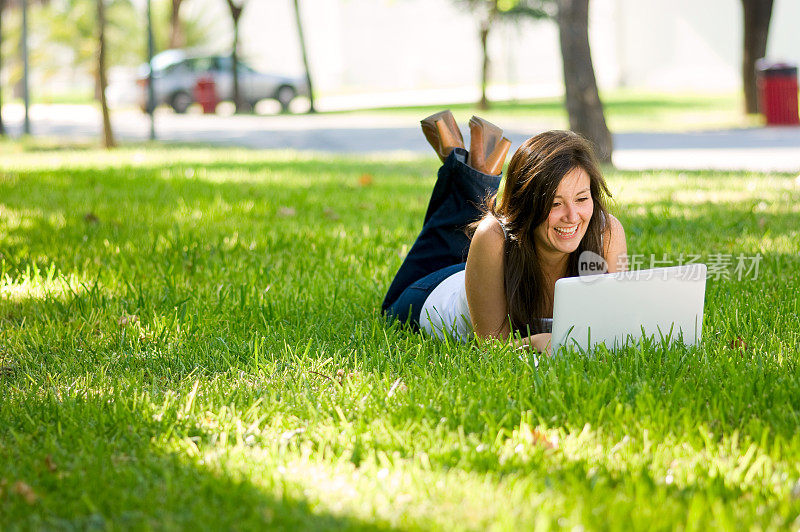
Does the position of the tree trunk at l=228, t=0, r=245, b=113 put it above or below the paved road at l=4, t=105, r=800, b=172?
above

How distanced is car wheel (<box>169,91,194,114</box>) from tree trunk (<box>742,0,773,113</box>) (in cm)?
1473

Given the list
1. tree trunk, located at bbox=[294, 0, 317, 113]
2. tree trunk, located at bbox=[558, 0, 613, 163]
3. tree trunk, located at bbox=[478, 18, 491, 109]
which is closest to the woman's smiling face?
tree trunk, located at bbox=[558, 0, 613, 163]

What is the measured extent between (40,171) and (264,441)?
23.7 feet

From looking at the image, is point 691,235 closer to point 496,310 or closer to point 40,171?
point 496,310

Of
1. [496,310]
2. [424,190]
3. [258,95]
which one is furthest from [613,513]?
[258,95]

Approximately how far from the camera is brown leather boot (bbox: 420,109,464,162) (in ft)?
12.8

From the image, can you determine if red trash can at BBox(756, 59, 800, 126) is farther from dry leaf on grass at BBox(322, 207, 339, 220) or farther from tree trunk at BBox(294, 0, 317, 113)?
tree trunk at BBox(294, 0, 317, 113)

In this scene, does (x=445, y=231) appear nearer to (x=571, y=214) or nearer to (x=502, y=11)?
(x=571, y=214)

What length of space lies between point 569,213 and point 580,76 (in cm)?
682

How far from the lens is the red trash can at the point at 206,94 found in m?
24.0

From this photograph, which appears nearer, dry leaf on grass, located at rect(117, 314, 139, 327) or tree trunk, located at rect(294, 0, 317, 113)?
dry leaf on grass, located at rect(117, 314, 139, 327)

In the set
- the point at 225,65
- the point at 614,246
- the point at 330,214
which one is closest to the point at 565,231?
the point at 614,246

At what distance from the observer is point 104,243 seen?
521cm

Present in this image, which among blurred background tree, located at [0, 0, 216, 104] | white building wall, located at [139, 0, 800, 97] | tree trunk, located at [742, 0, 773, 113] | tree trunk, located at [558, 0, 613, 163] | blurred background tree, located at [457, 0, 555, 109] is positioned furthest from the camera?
white building wall, located at [139, 0, 800, 97]
